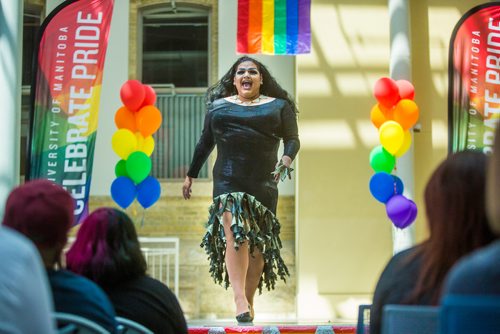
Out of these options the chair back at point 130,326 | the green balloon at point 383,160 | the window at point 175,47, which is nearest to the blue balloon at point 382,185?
the green balloon at point 383,160

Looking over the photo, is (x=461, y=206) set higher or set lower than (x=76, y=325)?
higher

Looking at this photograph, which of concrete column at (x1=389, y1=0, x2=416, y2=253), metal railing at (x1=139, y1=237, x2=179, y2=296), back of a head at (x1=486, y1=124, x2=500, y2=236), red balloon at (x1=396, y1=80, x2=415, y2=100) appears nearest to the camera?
back of a head at (x1=486, y1=124, x2=500, y2=236)

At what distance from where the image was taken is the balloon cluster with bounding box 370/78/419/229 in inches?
286

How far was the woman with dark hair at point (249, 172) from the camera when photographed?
6496mm

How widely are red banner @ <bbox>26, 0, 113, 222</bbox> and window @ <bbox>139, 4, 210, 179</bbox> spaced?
2.95 m

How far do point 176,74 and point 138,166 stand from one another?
3.91m

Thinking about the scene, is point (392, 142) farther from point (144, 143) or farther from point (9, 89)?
point (9, 89)

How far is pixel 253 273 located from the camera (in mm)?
6648

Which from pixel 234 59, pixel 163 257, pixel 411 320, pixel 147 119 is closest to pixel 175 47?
pixel 234 59

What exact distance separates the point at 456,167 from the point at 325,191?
7.05 metres

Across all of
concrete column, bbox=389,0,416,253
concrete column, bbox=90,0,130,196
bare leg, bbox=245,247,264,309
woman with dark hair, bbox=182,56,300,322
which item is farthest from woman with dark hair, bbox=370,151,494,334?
concrete column, bbox=90,0,130,196

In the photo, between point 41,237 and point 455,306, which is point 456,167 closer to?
point 455,306

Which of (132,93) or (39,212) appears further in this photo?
(132,93)

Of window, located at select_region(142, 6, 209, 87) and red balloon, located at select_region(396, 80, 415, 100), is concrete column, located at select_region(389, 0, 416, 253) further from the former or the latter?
window, located at select_region(142, 6, 209, 87)
